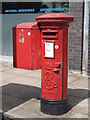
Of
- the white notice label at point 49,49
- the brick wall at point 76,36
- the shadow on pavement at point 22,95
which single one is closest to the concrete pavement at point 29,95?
the shadow on pavement at point 22,95

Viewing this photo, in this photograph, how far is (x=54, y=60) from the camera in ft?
14.4

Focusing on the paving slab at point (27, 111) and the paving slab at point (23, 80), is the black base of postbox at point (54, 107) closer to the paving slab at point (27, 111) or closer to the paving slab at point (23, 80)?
the paving slab at point (27, 111)

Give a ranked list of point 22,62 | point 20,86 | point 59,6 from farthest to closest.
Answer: point 59,6 < point 20,86 < point 22,62

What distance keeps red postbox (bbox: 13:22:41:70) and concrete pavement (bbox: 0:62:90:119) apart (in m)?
1.15

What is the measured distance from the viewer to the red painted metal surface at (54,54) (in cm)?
424

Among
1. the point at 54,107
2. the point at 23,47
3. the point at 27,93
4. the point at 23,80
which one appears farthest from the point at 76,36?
the point at 23,47

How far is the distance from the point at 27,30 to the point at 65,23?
93 centimetres

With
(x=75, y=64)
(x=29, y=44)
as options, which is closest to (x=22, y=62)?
(x=29, y=44)

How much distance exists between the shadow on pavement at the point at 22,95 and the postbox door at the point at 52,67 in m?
0.64

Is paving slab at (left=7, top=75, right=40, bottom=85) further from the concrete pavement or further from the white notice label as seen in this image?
the white notice label

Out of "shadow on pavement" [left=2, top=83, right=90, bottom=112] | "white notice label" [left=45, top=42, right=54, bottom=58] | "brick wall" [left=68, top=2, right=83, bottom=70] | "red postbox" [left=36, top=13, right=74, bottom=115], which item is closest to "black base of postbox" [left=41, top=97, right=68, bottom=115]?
"red postbox" [left=36, top=13, right=74, bottom=115]

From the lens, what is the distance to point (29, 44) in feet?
12.0

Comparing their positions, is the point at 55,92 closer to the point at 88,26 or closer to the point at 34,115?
the point at 34,115

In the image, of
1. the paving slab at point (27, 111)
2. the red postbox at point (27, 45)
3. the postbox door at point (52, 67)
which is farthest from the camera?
the paving slab at point (27, 111)
